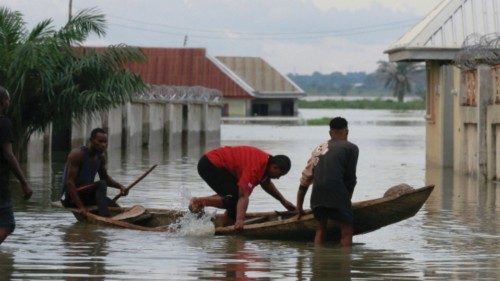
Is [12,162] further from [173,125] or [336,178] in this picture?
[173,125]

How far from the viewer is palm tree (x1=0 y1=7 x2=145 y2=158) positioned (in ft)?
87.5

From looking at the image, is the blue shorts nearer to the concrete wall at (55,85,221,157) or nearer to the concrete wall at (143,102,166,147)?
the concrete wall at (55,85,221,157)

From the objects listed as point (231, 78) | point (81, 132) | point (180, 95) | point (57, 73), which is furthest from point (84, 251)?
point (231, 78)

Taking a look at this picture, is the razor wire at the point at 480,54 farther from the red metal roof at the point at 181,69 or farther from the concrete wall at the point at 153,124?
the red metal roof at the point at 181,69

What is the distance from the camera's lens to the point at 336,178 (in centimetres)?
1457

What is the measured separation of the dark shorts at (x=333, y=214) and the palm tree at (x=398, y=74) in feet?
517

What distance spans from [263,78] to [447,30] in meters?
74.4

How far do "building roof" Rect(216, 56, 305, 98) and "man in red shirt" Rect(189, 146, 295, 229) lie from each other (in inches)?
3389

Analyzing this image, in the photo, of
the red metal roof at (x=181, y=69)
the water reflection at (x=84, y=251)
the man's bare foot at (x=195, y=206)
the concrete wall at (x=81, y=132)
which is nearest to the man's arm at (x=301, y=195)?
the man's bare foot at (x=195, y=206)

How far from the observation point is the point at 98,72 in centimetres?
2802

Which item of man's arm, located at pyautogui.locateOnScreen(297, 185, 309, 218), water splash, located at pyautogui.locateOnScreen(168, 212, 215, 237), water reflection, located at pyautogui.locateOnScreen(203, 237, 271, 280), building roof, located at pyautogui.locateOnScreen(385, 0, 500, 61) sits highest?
building roof, located at pyautogui.locateOnScreen(385, 0, 500, 61)

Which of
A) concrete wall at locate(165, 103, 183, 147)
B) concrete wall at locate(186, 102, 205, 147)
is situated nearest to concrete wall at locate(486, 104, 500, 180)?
concrete wall at locate(165, 103, 183, 147)

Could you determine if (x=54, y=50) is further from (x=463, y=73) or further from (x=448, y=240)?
(x=448, y=240)

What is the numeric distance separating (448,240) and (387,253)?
160 cm
